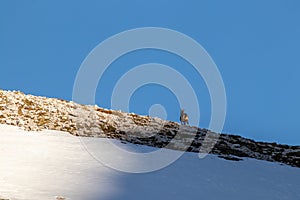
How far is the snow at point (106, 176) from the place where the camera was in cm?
2022

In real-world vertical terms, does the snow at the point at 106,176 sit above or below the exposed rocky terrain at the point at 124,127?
below

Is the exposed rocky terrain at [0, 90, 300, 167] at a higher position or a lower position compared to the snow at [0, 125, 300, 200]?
higher

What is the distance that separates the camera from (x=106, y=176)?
923 inches

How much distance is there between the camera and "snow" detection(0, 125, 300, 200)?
20219 mm

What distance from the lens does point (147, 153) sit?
31.6m

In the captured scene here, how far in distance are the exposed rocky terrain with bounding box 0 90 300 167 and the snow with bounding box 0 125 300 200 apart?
2.68 meters

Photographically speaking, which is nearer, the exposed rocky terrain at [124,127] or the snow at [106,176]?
the snow at [106,176]

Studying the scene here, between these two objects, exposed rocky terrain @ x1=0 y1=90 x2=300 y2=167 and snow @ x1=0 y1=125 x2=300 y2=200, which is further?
exposed rocky terrain @ x1=0 y1=90 x2=300 y2=167

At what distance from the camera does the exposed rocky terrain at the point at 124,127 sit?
35.6 metres

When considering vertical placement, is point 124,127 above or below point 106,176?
above

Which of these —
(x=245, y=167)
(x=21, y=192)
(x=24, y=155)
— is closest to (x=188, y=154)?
(x=245, y=167)

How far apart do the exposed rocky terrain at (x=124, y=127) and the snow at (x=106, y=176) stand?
8.80 ft

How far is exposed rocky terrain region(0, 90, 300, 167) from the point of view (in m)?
35.6

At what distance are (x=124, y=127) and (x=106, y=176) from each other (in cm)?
1692
